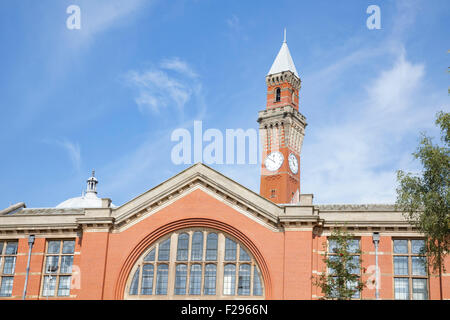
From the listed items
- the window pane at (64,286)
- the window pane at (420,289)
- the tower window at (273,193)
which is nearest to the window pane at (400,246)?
the window pane at (420,289)

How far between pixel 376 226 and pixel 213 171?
1134cm

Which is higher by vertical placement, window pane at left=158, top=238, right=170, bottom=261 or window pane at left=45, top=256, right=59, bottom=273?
window pane at left=158, top=238, right=170, bottom=261

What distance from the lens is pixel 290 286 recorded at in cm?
3706

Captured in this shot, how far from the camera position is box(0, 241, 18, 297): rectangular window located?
42.6 metres

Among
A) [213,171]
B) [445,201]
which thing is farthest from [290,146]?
[445,201]

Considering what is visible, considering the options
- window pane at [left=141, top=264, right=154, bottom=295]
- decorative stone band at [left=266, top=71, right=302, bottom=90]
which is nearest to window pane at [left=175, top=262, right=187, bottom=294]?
window pane at [left=141, top=264, right=154, bottom=295]

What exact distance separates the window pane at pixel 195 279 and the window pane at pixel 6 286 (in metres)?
13.5

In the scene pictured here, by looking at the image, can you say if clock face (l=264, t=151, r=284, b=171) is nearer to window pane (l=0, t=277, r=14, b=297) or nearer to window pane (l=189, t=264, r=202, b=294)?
window pane (l=189, t=264, r=202, b=294)

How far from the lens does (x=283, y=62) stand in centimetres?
8712

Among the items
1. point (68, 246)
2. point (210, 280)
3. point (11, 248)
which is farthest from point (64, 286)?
point (210, 280)

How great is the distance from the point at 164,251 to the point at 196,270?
8.55ft

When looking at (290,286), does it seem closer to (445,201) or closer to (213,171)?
(213,171)

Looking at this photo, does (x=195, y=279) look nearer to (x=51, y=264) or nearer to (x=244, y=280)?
(x=244, y=280)

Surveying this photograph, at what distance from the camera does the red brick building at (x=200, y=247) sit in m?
37.5
